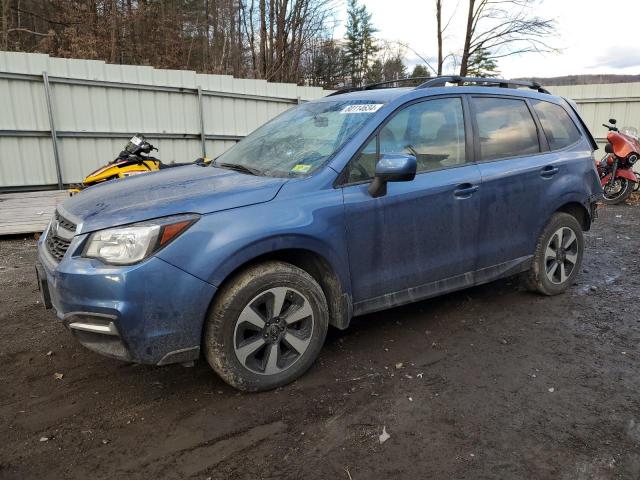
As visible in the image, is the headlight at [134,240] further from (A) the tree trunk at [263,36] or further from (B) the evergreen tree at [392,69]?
(B) the evergreen tree at [392,69]

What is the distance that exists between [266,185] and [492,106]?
88.2 inches

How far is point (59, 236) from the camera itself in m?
2.90

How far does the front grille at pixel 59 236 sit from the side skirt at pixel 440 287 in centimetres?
180

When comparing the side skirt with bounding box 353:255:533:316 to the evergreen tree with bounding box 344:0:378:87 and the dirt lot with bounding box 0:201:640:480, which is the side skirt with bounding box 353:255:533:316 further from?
the evergreen tree with bounding box 344:0:378:87

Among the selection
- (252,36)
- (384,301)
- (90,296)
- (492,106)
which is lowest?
(384,301)

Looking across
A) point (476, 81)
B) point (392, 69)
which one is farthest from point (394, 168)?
point (392, 69)

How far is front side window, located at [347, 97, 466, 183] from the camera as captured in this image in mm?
3244

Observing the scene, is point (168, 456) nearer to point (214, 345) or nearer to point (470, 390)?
point (214, 345)

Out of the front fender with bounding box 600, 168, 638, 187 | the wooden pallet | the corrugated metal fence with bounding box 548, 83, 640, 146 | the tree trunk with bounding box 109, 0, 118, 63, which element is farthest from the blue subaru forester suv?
the tree trunk with bounding box 109, 0, 118, 63

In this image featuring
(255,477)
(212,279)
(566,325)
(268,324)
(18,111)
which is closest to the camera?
(255,477)

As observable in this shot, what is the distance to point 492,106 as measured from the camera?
4.05 m

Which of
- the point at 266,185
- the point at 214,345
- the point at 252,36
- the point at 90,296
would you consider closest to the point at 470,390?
the point at 214,345

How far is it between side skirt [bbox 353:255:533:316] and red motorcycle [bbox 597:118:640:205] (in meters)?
7.30

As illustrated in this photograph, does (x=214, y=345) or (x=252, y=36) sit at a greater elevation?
(x=252, y=36)
